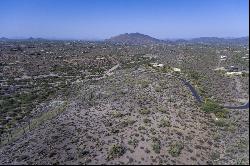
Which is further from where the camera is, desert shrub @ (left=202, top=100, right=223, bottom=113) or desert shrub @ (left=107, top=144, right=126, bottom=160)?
desert shrub @ (left=202, top=100, right=223, bottom=113)

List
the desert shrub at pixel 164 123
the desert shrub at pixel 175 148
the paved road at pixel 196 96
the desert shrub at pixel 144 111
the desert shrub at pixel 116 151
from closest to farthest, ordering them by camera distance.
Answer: the desert shrub at pixel 116 151, the desert shrub at pixel 175 148, the desert shrub at pixel 164 123, the desert shrub at pixel 144 111, the paved road at pixel 196 96

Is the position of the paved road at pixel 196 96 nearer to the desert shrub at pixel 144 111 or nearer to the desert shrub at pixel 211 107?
the desert shrub at pixel 211 107

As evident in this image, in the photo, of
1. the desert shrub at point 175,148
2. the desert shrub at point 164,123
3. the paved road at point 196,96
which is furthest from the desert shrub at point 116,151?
the paved road at point 196,96

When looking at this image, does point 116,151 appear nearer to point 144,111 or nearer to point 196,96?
point 144,111

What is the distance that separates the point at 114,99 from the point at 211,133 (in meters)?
22.2

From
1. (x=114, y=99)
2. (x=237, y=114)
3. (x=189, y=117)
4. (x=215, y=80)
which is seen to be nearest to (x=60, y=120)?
(x=114, y=99)

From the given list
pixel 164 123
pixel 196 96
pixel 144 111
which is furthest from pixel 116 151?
pixel 196 96

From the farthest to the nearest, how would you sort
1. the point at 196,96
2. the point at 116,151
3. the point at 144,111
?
1. the point at 196,96
2. the point at 144,111
3. the point at 116,151

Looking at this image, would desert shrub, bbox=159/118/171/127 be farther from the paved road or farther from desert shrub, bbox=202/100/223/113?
the paved road

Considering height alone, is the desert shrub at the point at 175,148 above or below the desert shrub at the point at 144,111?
below

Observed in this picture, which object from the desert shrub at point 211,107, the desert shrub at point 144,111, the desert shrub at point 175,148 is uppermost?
the desert shrub at point 144,111

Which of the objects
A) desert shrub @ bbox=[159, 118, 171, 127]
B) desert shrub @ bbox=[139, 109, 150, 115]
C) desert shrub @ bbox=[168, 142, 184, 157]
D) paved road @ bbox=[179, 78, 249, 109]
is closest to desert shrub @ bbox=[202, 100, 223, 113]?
paved road @ bbox=[179, 78, 249, 109]

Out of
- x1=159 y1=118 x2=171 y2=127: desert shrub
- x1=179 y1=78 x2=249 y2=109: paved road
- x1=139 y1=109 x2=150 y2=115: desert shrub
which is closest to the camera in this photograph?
x1=159 y1=118 x2=171 y2=127: desert shrub

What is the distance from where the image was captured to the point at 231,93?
67.2m
